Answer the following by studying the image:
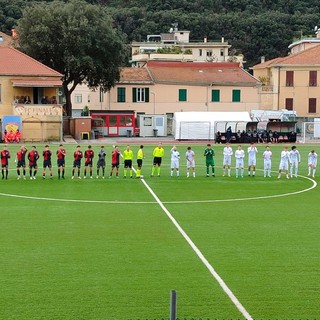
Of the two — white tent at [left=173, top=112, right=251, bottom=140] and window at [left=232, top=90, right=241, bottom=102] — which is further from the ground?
Result: window at [left=232, top=90, right=241, bottom=102]

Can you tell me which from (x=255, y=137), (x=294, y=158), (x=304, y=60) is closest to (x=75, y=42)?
(x=255, y=137)

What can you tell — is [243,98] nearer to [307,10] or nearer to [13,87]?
[13,87]

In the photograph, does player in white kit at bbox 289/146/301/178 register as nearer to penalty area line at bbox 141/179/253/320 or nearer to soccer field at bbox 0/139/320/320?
soccer field at bbox 0/139/320/320

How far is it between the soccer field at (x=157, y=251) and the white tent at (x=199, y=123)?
1364 inches

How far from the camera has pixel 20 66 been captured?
2601 inches

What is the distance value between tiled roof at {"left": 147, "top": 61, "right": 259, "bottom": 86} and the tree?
267 inches

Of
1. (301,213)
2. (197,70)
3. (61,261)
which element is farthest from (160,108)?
(61,261)

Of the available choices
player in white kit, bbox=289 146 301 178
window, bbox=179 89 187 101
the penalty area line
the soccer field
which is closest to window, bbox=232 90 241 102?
window, bbox=179 89 187 101

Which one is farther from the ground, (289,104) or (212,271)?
(289,104)

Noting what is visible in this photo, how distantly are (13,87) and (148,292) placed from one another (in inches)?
2116

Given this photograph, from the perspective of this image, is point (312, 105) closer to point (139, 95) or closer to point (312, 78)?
point (312, 78)

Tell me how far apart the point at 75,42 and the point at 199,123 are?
15358mm

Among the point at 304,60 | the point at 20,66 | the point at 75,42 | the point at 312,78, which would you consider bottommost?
the point at 312,78

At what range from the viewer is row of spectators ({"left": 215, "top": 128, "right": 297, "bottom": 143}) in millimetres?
63781
